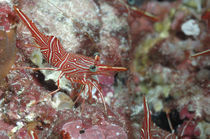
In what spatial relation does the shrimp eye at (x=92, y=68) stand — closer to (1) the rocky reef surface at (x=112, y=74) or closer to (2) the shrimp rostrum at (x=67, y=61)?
(2) the shrimp rostrum at (x=67, y=61)

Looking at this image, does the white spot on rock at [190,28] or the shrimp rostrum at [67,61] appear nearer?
the shrimp rostrum at [67,61]

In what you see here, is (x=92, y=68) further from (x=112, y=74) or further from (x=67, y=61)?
(x=112, y=74)

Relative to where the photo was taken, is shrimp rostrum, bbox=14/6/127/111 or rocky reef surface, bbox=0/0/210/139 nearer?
rocky reef surface, bbox=0/0/210/139

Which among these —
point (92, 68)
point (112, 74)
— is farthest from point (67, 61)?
point (112, 74)

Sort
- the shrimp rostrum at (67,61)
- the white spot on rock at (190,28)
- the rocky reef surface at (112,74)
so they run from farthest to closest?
1. the white spot on rock at (190,28)
2. the shrimp rostrum at (67,61)
3. the rocky reef surface at (112,74)

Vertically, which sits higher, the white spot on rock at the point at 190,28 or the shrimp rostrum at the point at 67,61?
the white spot on rock at the point at 190,28

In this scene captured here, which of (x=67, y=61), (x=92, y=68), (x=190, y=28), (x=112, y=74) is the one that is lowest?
(x=112, y=74)

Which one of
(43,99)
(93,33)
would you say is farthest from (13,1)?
(43,99)

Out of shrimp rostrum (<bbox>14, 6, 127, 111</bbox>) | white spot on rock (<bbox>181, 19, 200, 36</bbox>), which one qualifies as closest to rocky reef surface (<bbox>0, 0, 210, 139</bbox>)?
white spot on rock (<bbox>181, 19, 200, 36</bbox>)

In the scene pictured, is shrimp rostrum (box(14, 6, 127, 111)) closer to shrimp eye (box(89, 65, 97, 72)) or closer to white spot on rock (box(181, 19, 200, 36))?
shrimp eye (box(89, 65, 97, 72))

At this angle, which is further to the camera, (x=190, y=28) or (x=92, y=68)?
(x=190, y=28)

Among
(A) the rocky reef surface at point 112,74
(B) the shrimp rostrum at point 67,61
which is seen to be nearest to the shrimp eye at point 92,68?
(B) the shrimp rostrum at point 67,61

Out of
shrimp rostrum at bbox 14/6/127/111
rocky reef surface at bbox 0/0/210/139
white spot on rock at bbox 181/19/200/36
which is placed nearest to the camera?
rocky reef surface at bbox 0/0/210/139
